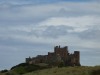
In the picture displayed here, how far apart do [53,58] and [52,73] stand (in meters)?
53.2

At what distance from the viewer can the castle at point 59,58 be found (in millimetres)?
109375

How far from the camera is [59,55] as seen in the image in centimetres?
11475

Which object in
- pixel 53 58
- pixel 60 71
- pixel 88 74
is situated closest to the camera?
pixel 88 74

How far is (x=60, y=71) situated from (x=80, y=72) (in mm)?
4669

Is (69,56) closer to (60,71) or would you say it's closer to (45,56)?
(45,56)

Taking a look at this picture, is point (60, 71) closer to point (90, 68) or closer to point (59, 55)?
point (90, 68)

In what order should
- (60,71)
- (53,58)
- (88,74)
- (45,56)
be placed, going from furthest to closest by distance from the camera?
1. (45,56)
2. (53,58)
3. (60,71)
4. (88,74)

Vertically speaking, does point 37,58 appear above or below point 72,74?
above

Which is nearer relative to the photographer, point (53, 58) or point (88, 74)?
point (88, 74)

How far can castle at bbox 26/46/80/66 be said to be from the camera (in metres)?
109

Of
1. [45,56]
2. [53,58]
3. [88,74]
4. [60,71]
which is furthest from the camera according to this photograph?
[45,56]

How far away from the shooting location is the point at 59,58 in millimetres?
112062

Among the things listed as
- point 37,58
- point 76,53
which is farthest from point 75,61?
point 37,58

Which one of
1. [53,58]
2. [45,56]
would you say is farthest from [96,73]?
[45,56]
